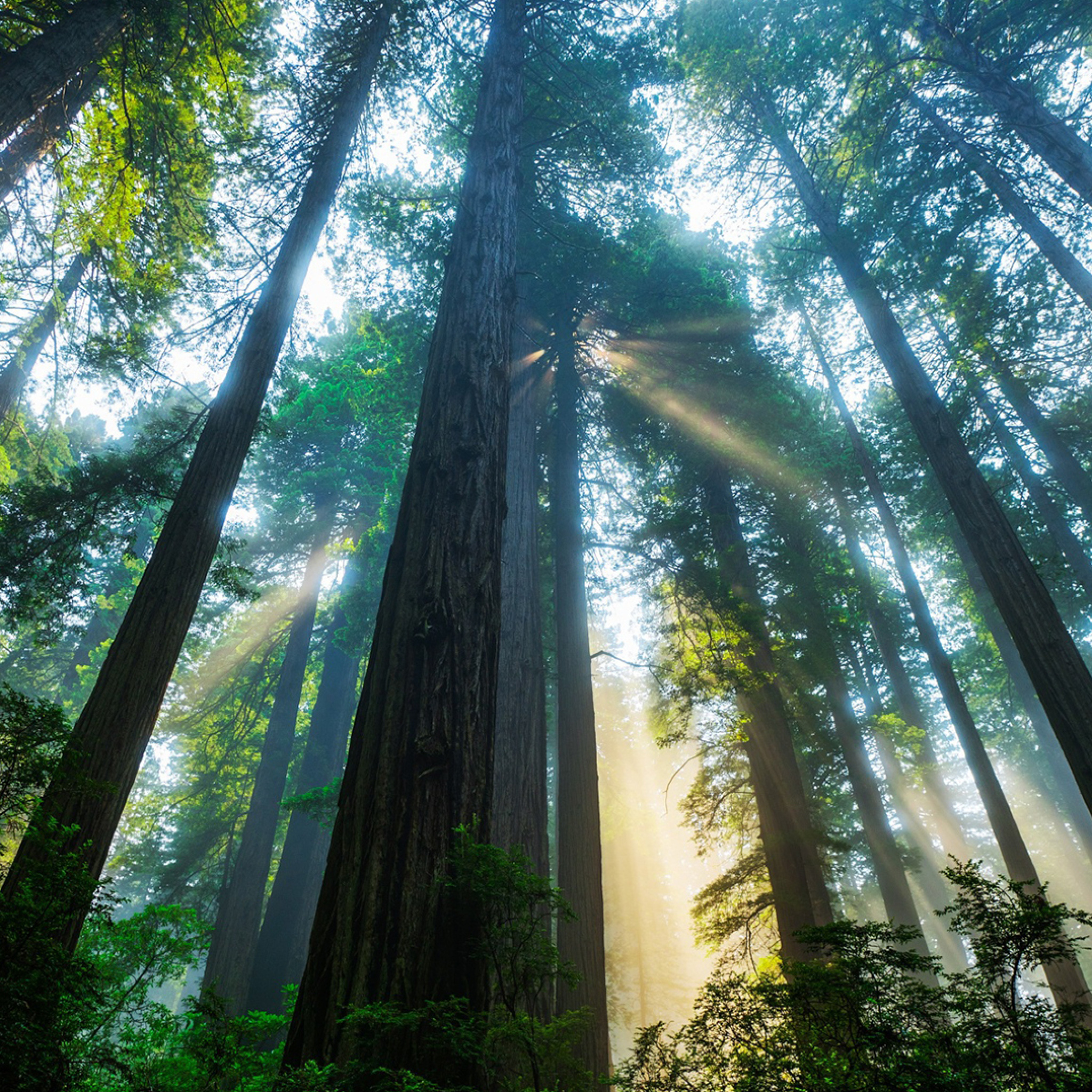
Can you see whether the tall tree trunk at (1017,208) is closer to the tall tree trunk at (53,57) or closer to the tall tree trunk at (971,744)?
the tall tree trunk at (971,744)

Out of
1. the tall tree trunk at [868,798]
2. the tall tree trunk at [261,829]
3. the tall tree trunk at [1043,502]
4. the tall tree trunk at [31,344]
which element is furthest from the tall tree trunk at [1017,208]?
the tall tree trunk at [261,829]

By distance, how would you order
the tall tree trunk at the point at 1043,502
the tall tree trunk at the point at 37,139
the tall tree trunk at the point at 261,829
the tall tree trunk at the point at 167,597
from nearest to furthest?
the tall tree trunk at the point at 167,597, the tall tree trunk at the point at 37,139, the tall tree trunk at the point at 261,829, the tall tree trunk at the point at 1043,502

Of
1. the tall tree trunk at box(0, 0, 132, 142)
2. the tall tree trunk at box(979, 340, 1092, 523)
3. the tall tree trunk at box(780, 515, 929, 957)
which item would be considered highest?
the tall tree trunk at box(979, 340, 1092, 523)

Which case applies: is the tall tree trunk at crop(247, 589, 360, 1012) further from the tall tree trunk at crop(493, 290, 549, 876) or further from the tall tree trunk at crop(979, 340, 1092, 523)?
the tall tree trunk at crop(979, 340, 1092, 523)

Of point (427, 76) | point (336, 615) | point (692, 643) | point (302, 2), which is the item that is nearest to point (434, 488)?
point (692, 643)

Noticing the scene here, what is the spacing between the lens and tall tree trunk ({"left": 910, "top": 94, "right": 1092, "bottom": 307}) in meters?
8.50

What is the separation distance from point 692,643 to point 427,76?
1010cm

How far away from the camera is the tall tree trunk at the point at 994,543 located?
5.01 m

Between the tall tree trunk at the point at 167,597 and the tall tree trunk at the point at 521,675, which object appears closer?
the tall tree trunk at the point at 167,597

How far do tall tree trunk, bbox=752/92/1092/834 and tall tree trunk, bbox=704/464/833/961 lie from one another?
2732 mm

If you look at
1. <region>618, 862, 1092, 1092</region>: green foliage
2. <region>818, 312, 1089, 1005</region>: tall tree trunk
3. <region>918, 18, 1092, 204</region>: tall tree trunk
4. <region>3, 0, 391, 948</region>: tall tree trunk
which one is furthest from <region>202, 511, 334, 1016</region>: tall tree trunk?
<region>918, 18, 1092, 204</region>: tall tree trunk

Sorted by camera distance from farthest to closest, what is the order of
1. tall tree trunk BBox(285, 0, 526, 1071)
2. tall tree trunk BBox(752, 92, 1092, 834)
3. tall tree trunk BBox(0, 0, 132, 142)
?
tall tree trunk BBox(0, 0, 132, 142) → tall tree trunk BBox(752, 92, 1092, 834) → tall tree trunk BBox(285, 0, 526, 1071)

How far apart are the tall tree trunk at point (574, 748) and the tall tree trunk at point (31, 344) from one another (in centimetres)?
838

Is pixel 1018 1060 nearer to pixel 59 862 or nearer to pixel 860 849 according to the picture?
pixel 59 862
